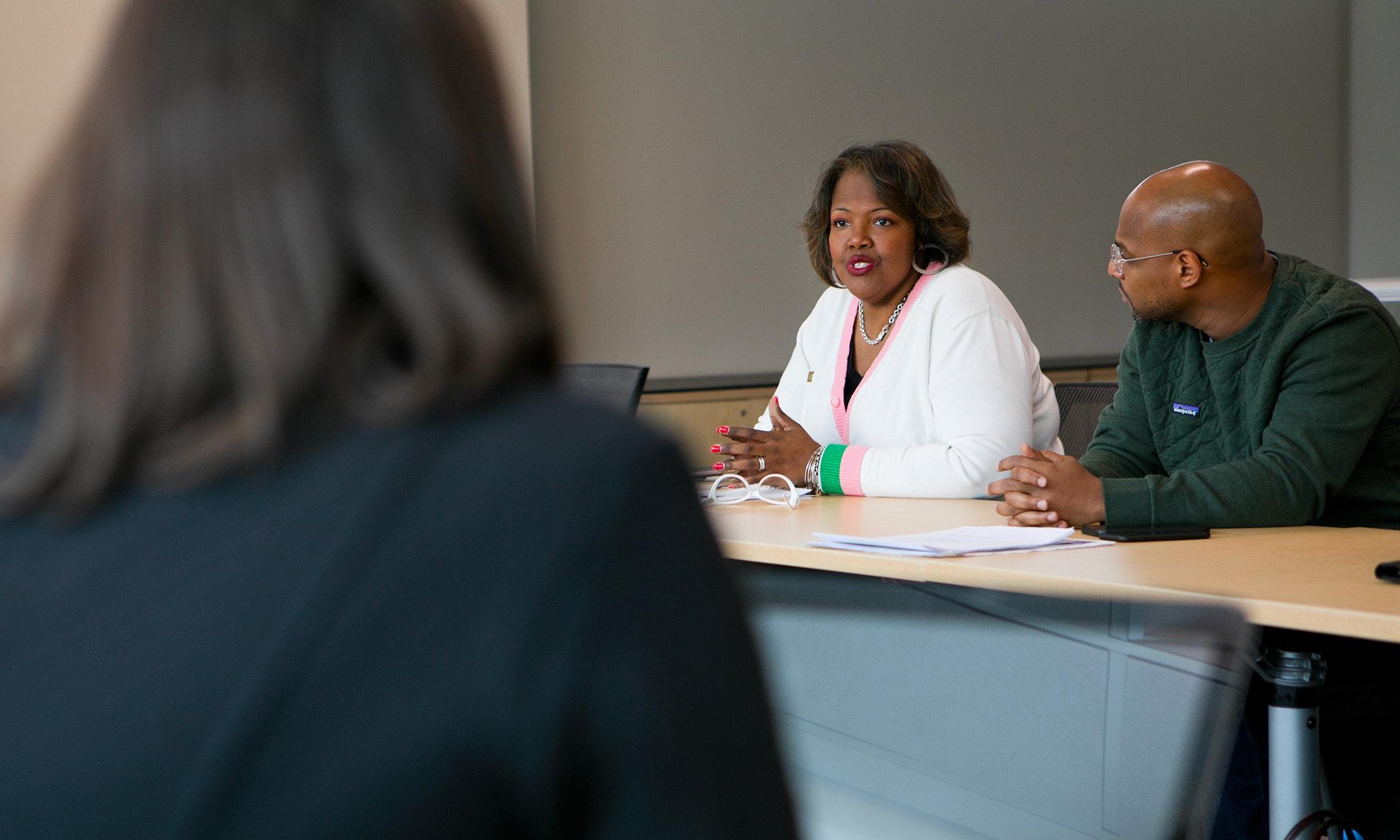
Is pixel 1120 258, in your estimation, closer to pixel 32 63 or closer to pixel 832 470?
pixel 832 470

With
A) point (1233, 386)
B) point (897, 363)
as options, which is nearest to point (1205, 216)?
point (1233, 386)

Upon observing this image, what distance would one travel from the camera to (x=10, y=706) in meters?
0.48

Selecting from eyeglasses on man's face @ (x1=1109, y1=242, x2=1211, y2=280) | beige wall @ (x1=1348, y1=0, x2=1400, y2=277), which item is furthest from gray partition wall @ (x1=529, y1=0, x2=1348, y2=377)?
eyeglasses on man's face @ (x1=1109, y1=242, x2=1211, y2=280)

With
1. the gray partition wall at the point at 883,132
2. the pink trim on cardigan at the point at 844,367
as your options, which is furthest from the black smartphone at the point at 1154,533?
the gray partition wall at the point at 883,132

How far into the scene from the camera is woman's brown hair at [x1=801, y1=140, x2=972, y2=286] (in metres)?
2.55

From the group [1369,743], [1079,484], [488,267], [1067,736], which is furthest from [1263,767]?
[488,267]

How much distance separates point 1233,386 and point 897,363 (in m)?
0.67

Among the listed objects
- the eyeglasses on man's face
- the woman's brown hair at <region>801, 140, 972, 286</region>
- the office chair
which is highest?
the woman's brown hair at <region>801, 140, 972, 286</region>

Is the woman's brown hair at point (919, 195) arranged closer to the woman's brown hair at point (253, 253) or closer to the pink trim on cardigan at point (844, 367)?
the pink trim on cardigan at point (844, 367)

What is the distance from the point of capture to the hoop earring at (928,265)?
2.56m

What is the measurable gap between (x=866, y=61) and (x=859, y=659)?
4.54 m

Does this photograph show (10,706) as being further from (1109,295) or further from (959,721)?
(1109,295)

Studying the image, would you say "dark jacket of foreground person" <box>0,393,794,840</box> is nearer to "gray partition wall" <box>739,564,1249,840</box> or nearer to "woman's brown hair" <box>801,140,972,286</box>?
"gray partition wall" <box>739,564,1249,840</box>

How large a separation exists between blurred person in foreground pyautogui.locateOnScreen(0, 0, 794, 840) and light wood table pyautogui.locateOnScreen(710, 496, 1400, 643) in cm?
69
